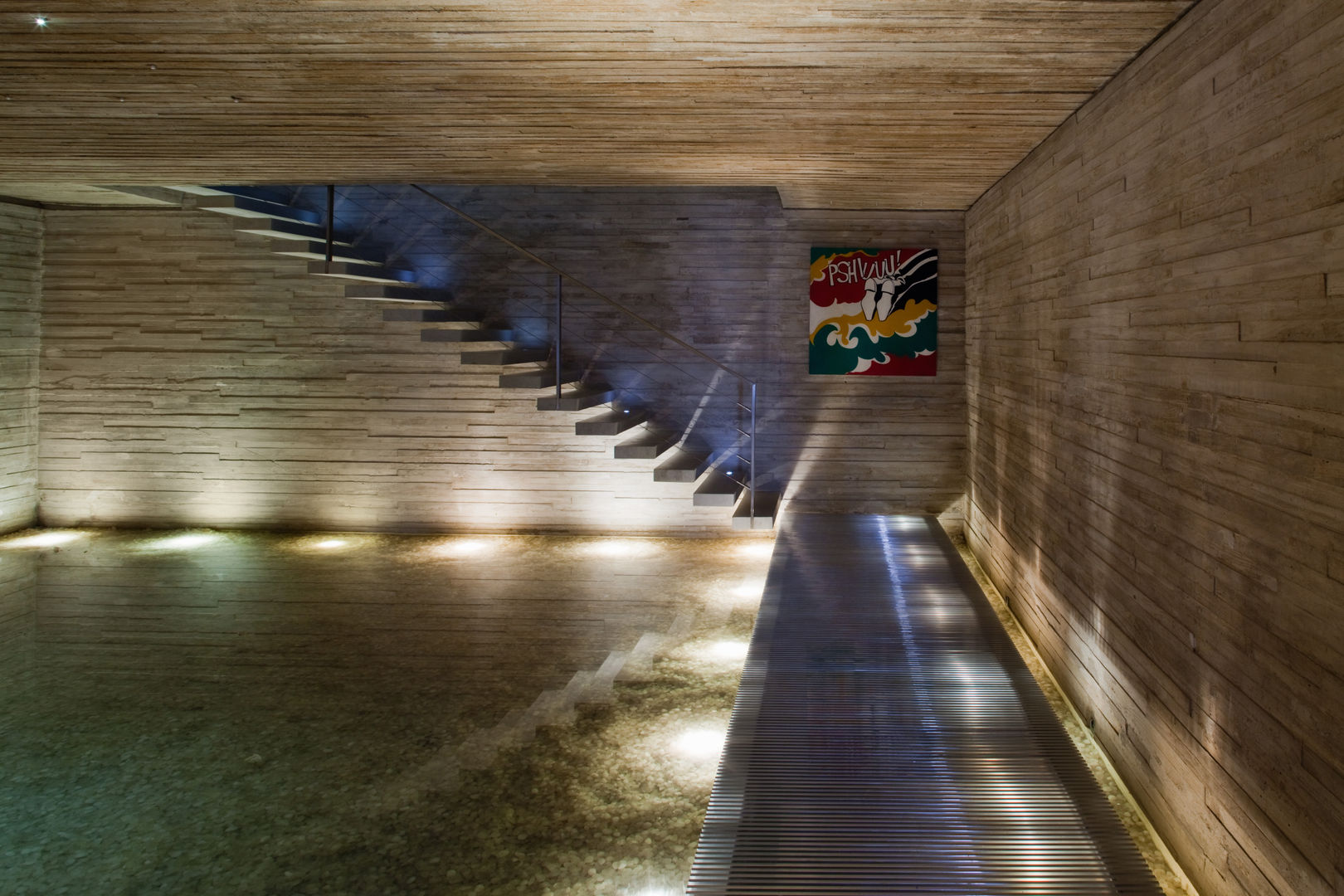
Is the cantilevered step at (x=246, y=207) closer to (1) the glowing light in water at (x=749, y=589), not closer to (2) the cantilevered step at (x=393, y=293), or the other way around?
(2) the cantilevered step at (x=393, y=293)

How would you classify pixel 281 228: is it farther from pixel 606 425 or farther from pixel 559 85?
pixel 559 85

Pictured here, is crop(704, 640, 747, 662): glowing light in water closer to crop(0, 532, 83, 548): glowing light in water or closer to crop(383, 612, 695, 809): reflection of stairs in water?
crop(383, 612, 695, 809): reflection of stairs in water

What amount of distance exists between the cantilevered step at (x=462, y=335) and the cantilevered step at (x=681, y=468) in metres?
1.65

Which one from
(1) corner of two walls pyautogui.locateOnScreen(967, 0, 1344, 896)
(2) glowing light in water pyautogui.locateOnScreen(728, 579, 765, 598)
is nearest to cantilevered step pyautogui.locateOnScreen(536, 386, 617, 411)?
(2) glowing light in water pyautogui.locateOnScreen(728, 579, 765, 598)

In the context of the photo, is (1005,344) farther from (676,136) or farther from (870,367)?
(676,136)

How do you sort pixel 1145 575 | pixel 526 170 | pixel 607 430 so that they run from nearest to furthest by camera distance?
pixel 1145 575, pixel 526 170, pixel 607 430

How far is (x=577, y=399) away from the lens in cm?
680

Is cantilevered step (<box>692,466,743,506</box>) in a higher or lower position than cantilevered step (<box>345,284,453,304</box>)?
lower

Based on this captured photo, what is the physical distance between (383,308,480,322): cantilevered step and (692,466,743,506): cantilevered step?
2.26 m

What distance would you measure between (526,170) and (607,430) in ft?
6.31

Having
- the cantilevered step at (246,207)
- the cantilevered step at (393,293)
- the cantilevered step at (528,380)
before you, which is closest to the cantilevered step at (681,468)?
the cantilevered step at (528,380)

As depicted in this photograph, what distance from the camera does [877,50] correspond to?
3385mm

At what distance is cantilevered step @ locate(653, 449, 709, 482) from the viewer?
672 cm

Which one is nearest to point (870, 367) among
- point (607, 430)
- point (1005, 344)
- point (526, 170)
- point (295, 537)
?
point (1005, 344)
